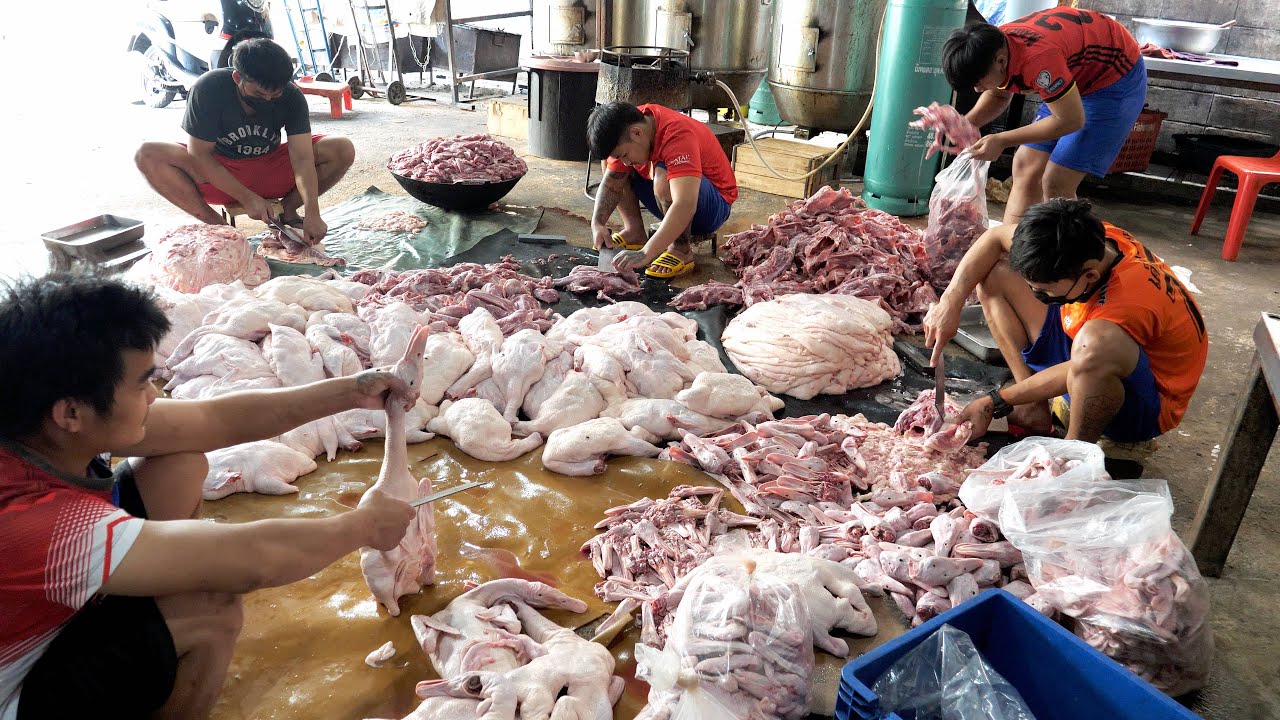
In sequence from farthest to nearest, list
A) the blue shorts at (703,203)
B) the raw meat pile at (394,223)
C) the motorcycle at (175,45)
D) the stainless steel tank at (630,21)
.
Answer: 1. the motorcycle at (175,45)
2. the stainless steel tank at (630,21)
3. the raw meat pile at (394,223)
4. the blue shorts at (703,203)

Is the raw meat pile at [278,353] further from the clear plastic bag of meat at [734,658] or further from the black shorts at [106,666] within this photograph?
the clear plastic bag of meat at [734,658]

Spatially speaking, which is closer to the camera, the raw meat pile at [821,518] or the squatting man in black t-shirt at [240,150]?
the raw meat pile at [821,518]

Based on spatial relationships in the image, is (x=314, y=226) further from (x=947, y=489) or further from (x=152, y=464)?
(x=947, y=489)

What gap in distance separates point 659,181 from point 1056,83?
7.84 ft

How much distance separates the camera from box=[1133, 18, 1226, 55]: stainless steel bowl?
23.9ft

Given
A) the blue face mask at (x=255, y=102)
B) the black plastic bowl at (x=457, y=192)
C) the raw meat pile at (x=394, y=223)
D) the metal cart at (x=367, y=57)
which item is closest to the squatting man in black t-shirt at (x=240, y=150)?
the blue face mask at (x=255, y=102)

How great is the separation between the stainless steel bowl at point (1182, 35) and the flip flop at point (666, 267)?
218 inches

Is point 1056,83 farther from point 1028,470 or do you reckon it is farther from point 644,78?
→ point 644,78

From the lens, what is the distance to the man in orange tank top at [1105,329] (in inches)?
113

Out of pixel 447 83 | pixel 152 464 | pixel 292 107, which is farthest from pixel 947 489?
pixel 447 83

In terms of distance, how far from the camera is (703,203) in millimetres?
5383

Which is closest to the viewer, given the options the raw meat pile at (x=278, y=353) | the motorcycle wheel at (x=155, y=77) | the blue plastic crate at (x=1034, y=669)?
the blue plastic crate at (x=1034, y=669)

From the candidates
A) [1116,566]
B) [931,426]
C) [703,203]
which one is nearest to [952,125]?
[703,203]

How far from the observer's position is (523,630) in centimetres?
242
